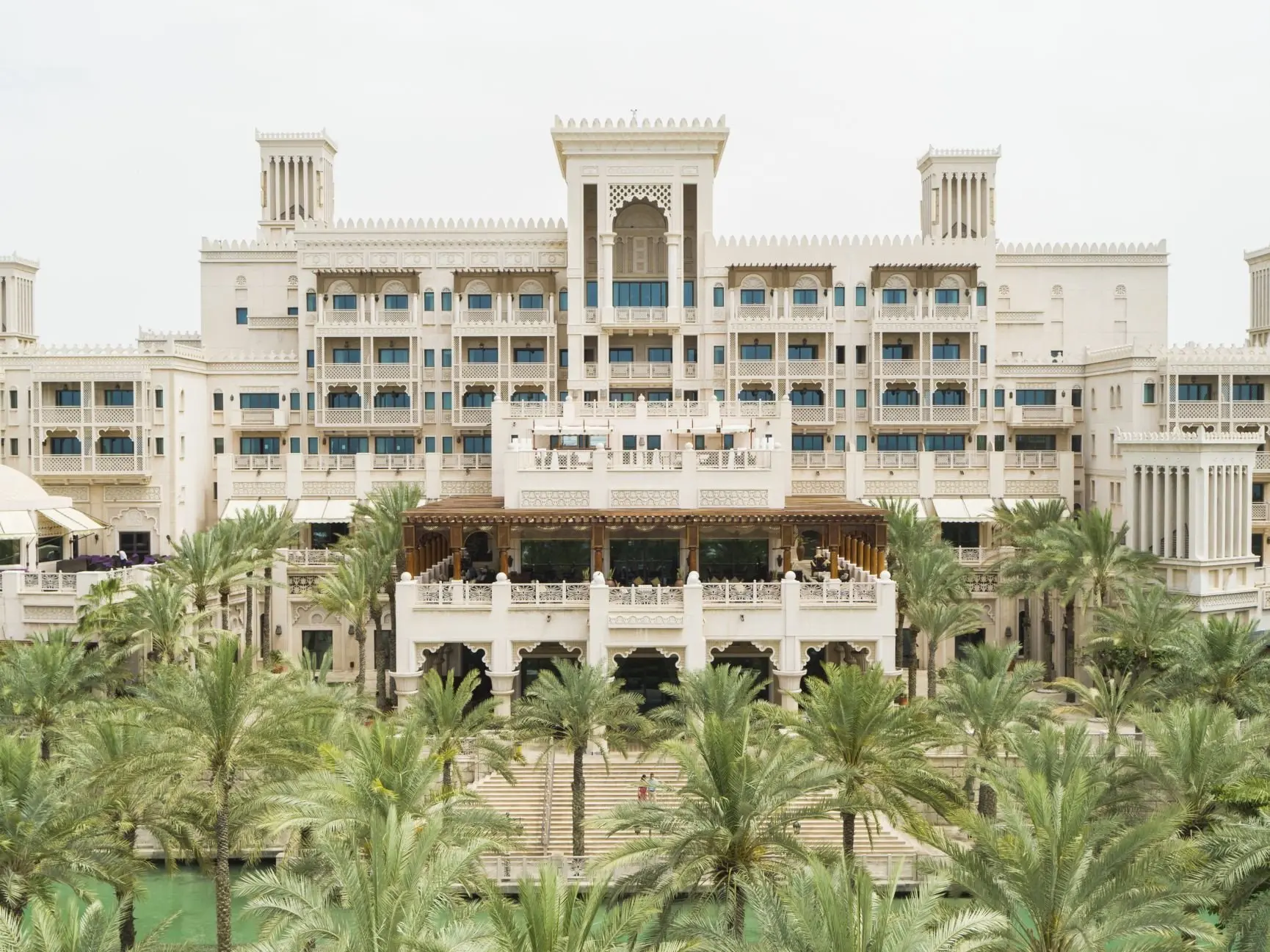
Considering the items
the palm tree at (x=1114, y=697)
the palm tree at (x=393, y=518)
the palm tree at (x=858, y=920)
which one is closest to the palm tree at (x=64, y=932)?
the palm tree at (x=858, y=920)

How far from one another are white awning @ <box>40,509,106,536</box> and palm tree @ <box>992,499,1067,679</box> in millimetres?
36856

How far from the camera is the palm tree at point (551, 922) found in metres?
14.2

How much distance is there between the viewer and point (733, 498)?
38.6 metres

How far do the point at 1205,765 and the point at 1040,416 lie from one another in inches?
1262

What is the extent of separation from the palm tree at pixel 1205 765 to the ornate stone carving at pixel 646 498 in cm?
1866

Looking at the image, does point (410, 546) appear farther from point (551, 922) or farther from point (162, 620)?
point (551, 922)

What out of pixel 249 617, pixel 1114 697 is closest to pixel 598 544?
pixel 249 617

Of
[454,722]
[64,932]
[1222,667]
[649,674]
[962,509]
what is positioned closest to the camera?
[64,932]

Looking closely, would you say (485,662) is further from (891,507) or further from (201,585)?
(891,507)

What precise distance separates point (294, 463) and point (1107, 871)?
40.0 meters

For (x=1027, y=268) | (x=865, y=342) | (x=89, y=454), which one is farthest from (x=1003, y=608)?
(x=89, y=454)

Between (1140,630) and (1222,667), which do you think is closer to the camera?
(1222,667)

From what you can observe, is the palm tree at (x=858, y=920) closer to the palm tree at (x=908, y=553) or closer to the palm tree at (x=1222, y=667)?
the palm tree at (x=1222, y=667)

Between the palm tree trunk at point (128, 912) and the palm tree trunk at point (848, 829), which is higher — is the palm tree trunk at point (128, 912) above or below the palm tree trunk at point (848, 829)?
below
